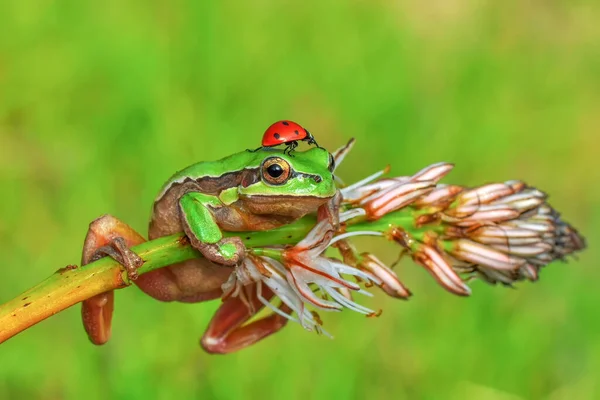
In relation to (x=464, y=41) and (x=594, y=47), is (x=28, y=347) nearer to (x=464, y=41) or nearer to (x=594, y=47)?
(x=464, y=41)

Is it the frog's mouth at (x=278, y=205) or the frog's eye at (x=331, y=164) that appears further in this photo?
the frog's eye at (x=331, y=164)

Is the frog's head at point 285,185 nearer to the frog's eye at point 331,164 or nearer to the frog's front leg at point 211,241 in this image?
the frog's eye at point 331,164

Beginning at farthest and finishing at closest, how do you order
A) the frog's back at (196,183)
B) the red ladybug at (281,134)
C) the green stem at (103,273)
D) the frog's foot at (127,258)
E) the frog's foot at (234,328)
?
the frog's foot at (234,328)
the frog's back at (196,183)
the red ladybug at (281,134)
the frog's foot at (127,258)
the green stem at (103,273)

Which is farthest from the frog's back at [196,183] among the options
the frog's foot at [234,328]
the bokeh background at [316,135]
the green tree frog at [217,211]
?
the bokeh background at [316,135]

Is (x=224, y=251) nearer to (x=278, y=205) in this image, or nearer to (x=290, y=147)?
(x=278, y=205)

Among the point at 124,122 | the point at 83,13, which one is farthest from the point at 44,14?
the point at 124,122

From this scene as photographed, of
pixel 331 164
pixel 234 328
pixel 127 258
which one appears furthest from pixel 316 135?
pixel 127 258

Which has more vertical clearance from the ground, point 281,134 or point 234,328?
point 281,134
